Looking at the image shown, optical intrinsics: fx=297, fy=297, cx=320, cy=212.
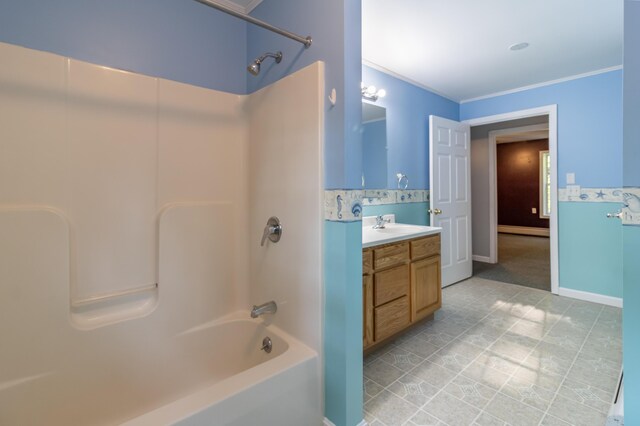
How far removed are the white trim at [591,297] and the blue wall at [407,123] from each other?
1.84m

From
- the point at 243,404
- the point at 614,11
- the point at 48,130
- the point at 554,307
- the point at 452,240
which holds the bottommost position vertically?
the point at 554,307

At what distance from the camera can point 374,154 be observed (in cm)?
289

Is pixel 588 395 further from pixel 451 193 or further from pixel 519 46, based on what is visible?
pixel 519 46

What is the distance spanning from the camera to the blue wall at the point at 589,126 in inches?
115

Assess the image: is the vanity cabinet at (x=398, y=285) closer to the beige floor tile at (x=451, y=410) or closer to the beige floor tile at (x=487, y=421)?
the beige floor tile at (x=451, y=410)

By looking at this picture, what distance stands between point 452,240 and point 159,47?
3.37 m

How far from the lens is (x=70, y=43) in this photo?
140 centimetres

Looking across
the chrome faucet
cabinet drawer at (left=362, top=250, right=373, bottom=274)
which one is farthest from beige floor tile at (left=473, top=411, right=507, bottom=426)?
the chrome faucet

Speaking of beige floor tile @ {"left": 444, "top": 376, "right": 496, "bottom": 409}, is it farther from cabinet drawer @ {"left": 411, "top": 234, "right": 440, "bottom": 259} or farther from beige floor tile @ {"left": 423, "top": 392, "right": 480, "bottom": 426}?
cabinet drawer @ {"left": 411, "top": 234, "right": 440, "bottom": 259}

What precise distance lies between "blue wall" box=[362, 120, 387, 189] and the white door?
0.67 meters

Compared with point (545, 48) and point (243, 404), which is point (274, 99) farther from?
point (545, 48)

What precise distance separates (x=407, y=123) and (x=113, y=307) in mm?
3057

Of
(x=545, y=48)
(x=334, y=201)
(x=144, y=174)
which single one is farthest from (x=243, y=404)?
(x=545, y=48)

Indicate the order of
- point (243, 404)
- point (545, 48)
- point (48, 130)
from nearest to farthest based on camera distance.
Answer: point (243, 404)
point (48, 130)
point (545, 48)
